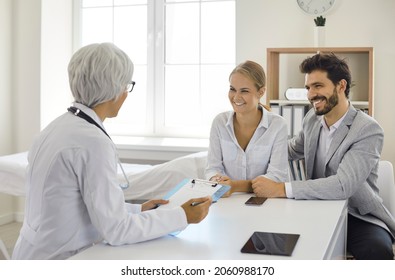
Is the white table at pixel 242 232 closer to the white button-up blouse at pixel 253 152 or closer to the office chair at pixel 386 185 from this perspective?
the white button-up blouse at pixel 253 152

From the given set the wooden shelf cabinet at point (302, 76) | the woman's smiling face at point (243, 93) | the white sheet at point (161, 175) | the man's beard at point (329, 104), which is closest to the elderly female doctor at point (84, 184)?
the woman's smiling face at point (243, 93)

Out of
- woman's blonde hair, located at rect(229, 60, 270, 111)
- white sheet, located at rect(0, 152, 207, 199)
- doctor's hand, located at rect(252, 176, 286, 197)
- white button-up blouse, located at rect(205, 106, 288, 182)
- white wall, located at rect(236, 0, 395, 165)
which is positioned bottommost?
white sheet, located at rect(0, 152, 207, 199)

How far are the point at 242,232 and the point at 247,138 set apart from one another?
872 millimetres

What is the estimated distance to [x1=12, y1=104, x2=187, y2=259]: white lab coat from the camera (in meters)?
1.59

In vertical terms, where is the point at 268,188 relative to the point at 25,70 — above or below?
below

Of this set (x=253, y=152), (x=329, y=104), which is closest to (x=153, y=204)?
(x=253, y=152)

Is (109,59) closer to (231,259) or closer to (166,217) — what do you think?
(166,217)

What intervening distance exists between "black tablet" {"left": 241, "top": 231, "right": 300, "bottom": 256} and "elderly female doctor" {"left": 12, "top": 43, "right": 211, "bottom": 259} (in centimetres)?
20

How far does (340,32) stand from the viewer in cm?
410

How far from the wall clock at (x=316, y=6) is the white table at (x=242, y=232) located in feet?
7.30

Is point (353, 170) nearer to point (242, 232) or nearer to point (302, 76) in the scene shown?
point (242, 232)

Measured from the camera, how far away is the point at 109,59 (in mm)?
1660

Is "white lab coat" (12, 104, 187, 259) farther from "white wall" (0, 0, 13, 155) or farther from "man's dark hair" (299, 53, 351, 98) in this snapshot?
"white wall" (0, 0, 13, 155)

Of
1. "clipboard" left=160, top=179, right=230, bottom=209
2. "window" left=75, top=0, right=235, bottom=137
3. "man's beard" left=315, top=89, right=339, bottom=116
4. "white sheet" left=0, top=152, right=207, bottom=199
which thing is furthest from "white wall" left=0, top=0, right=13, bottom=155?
"man's beard" left=315, top=89, right=339, bottom=116
